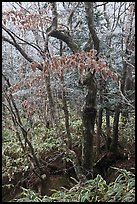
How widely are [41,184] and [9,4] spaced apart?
354cm

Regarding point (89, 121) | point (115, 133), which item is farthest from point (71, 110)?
point (89, 121)

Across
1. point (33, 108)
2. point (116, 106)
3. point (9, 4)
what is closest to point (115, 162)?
point (116, 106)

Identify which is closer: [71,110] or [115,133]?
[115,133]

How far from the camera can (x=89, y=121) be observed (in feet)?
15.9

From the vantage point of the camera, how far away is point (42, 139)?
6.88 metres

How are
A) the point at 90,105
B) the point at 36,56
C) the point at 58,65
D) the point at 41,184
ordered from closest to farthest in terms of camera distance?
the point at 58,65 → the point at 90,105 → the point at 41,184 → the point at 36,56

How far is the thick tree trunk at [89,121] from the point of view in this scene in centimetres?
471

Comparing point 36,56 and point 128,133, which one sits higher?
point 36,56

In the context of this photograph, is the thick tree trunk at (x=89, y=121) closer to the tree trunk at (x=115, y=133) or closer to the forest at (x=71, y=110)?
the forest at (x=71, y=110)

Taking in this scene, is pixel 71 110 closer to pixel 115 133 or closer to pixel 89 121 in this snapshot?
pixel 115 133

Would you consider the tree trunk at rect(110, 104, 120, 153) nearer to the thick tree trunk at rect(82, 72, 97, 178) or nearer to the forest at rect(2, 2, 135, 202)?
the forest at rect(2, 2, 135, 202)

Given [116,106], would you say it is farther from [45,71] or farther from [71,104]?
[45,71]

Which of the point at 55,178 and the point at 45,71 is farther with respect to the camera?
the point at 55,178

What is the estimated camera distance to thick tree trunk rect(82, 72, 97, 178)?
15.4ft
